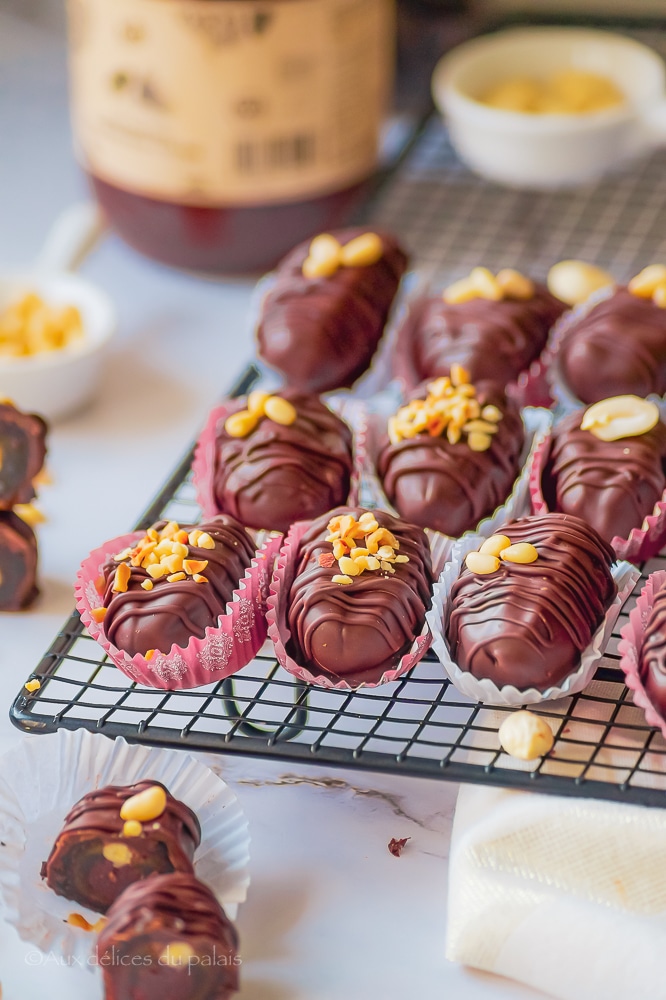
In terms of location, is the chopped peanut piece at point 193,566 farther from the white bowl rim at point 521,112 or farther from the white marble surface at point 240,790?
the white bowl rim at point 521,112

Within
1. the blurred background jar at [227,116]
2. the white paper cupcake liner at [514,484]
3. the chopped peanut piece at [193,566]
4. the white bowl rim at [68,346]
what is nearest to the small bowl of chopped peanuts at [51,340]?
the white bowl rim at [68,346]

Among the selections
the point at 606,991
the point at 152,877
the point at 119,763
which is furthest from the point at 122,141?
the point at 606,991

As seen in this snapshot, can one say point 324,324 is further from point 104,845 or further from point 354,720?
point 104,845

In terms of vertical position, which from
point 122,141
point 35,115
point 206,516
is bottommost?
point 35,115

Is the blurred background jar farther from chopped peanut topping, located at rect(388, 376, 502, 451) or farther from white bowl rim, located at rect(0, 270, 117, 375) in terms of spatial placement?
chopped peanut topping, located at rect(388, 376, 502, 451)

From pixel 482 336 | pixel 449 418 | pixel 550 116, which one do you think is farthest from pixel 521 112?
pixel 449 418

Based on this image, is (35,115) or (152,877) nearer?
(152,877)

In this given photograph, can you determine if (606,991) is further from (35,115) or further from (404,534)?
(35,115)

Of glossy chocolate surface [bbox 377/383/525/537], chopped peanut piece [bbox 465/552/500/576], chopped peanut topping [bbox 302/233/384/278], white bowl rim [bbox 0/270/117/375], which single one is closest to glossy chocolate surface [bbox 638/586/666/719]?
chopped peanut piece [bbox 465/552/500/576]
